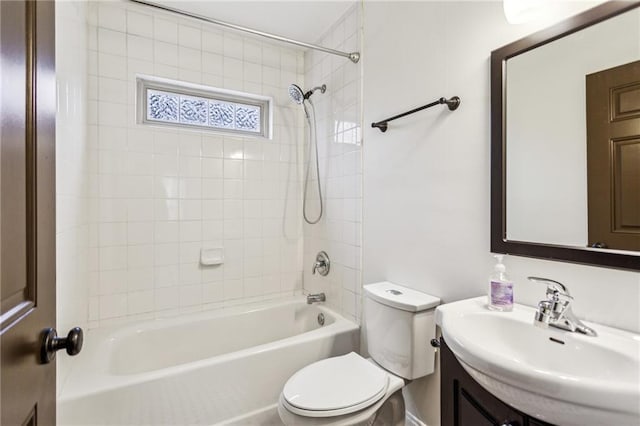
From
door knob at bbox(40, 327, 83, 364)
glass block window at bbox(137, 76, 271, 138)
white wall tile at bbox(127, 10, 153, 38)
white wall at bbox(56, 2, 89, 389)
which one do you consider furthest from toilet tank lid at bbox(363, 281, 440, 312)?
→ white wall tile at bbox(127, 10, 153, 38)

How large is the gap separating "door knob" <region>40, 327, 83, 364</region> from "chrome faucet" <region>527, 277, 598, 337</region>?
1183 millimetres

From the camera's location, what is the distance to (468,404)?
923mm

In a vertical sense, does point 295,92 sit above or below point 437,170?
above

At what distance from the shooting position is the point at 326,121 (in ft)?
7.52

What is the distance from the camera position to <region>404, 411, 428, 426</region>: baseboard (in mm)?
1548

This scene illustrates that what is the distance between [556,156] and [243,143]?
6.36 ft

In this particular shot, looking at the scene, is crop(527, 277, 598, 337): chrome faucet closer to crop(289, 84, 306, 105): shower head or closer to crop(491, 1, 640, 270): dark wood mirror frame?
crop(491, 1, 640, 270): dark wood mirror frame

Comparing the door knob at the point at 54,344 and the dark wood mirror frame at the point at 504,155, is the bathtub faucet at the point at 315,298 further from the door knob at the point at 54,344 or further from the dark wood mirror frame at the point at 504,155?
the door knob at the point at 54,344

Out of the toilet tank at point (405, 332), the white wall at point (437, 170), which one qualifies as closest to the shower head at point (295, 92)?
the white wall at point (437, 170)

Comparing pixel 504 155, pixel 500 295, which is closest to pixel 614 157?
pixel 504 155

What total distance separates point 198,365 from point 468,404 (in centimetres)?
114

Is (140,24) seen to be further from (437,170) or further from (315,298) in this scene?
(315,298)

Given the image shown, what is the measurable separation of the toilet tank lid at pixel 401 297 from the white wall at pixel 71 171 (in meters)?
1.34

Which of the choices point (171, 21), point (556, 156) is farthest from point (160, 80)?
point (556, 156)
